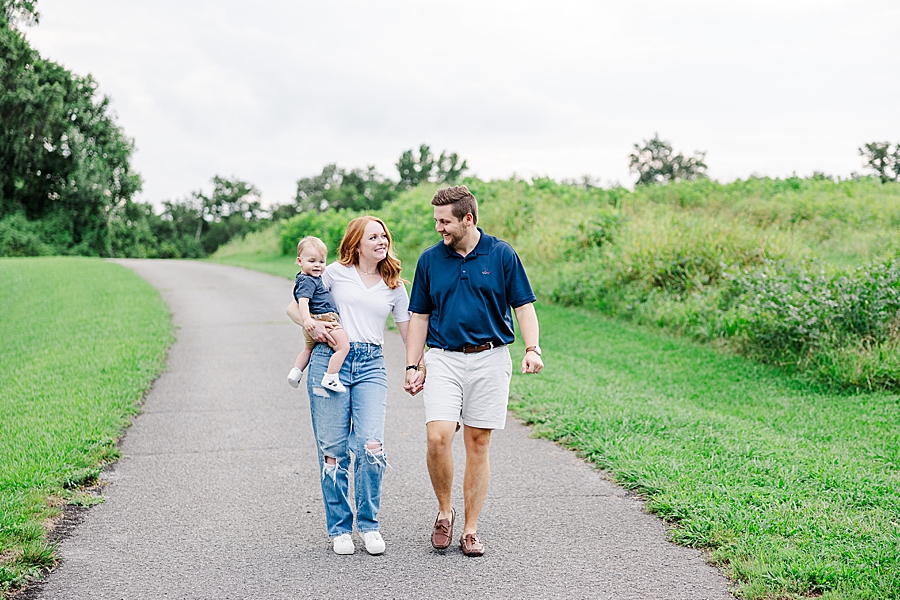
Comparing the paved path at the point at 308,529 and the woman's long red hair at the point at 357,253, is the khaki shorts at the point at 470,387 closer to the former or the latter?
the woman's long red hair at the point at 357,253

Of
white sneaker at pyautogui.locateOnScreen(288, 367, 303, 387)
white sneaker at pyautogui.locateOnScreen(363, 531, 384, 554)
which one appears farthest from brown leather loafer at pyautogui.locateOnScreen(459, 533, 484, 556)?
white sneaker at pyautogui.locateOnScreen(288, 367, 303, 387)

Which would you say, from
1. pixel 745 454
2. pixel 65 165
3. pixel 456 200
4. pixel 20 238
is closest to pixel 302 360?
pixel 456 200

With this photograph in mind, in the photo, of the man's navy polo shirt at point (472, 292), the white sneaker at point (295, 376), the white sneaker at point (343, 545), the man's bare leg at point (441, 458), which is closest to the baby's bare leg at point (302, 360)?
the white sneaker at point (295, 376)

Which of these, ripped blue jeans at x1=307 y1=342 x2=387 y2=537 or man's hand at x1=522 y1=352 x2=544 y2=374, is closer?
man's hand at x1=522 y1=352 x2=544 y2=374

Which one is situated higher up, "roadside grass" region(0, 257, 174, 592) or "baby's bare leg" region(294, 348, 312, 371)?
"baby's bare leg" region(294, 348, 312, 371)

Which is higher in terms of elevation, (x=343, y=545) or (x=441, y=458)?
(x=441, y=458)

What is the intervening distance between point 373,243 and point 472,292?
64 centimetres

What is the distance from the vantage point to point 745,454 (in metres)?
6.23

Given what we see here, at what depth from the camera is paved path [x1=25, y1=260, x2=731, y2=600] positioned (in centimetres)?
400

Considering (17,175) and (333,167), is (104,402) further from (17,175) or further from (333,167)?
(333,167)

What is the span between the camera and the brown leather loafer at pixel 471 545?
4.36m

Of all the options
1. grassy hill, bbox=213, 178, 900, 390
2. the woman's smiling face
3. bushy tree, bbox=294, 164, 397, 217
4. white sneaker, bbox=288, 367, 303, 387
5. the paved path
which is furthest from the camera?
bushy tree, bbox=294, 164, 397, 217

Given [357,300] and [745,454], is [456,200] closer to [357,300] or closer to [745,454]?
[357,300]

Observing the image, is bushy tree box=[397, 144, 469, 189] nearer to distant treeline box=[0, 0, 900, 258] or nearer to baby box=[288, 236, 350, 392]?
distant treeline box=[0, 0, 900, 258]
